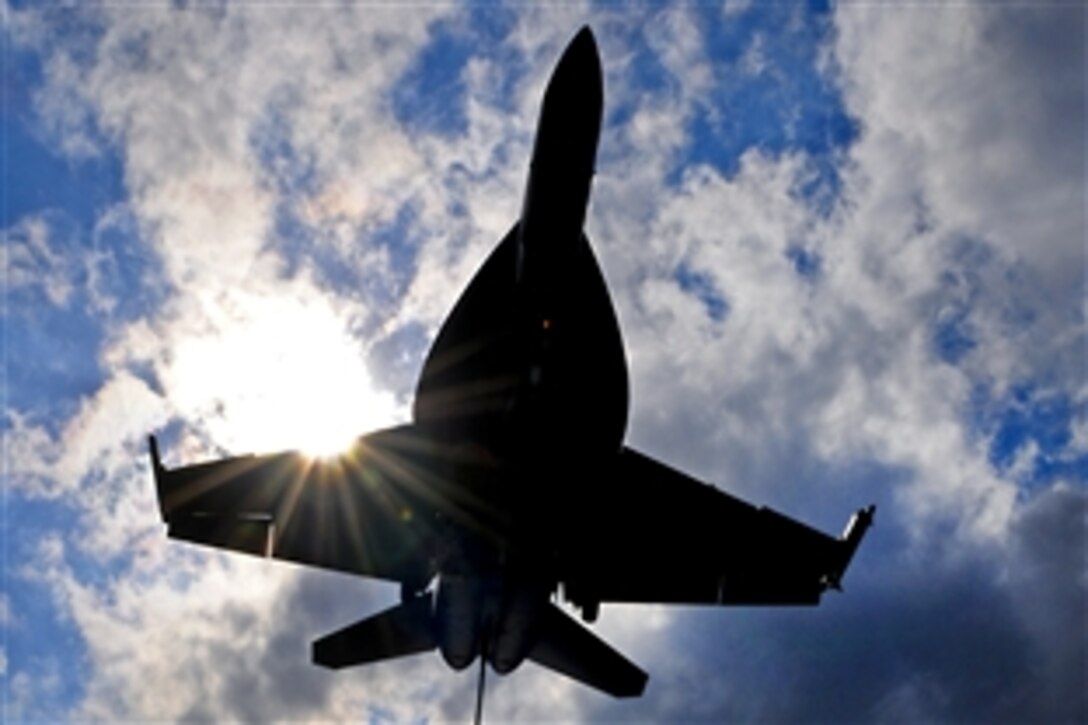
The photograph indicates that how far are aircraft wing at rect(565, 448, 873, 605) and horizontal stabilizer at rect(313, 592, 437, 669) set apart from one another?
4312 mm

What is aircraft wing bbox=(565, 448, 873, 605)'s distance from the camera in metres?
27.8

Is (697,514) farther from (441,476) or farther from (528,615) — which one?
(441,476)

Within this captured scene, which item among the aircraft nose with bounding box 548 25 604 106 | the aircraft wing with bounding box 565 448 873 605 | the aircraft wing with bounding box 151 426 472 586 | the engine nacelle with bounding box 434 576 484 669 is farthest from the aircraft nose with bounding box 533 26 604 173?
the engine nacelle with bounding box 434 576 484 669

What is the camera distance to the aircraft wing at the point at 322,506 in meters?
26.6

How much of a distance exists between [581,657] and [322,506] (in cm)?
850

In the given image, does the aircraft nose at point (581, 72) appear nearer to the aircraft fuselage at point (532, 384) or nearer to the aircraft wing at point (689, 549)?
the aircraft fuselage at point (532, 384)

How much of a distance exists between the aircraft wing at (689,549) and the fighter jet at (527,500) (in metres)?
0.05

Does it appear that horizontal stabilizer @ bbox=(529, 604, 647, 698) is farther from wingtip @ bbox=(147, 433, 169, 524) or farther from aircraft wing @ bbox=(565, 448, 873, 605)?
wingtip @ bbox=(147, 433, 169, 524)

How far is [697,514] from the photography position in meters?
28.4

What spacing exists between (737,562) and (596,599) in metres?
4.08

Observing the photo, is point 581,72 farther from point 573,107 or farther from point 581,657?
point 581,657

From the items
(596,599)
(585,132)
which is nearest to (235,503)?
(596,599)

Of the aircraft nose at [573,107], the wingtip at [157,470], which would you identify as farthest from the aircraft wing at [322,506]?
the aircraft nose at [573,107]

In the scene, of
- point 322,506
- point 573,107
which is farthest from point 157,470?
point 573,107
